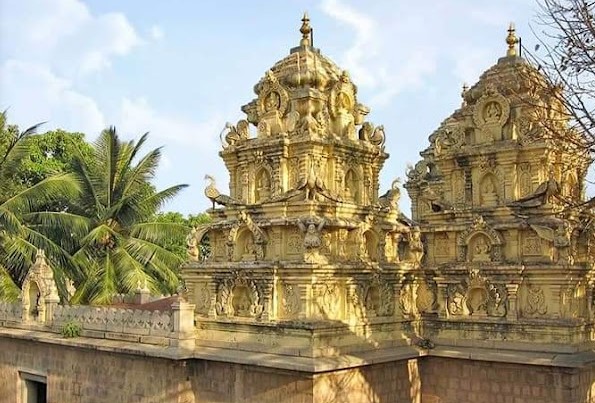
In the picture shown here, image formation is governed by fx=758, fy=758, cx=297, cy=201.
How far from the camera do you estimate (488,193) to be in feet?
52.3

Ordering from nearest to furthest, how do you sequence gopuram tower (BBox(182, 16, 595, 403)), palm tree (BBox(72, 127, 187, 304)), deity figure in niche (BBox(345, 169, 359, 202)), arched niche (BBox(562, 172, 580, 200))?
1. gopuram tower (BBox(182, 16, 595, 403))
2. arched niche (BBox(562, 172, 580, 200))
3. deity figure in niche (BBox(345, 169, 359, 202))
4. palm tree (BBox(72, 127, 187, 304))

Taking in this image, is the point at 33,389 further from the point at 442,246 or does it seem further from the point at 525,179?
the point at 525,179

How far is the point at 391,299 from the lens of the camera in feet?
52.1

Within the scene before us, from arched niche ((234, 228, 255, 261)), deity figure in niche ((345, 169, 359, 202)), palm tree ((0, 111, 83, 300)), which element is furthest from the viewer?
palm tree ((0, 111, 83, 300))

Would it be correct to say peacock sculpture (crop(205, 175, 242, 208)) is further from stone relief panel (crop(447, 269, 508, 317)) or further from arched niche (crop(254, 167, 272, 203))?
stone relief panel (crop(447, 269, 508, 317))

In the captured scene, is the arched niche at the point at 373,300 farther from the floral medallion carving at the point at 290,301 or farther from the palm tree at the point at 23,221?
the palm tree at the point at 23,221

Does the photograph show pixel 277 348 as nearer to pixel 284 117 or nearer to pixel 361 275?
pixel 361 275

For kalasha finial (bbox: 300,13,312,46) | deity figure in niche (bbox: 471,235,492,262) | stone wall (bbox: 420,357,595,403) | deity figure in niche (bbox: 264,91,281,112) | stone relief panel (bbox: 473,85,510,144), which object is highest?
kalasha finial (bbox: 300,13,312,46)

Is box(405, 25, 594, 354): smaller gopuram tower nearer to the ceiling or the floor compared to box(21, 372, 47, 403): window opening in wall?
nearer to the ceiling

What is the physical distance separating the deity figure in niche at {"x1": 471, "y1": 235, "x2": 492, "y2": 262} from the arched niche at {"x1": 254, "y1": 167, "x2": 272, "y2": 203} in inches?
173

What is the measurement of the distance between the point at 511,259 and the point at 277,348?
495 centimetres

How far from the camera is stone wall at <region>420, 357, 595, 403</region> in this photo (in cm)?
1381

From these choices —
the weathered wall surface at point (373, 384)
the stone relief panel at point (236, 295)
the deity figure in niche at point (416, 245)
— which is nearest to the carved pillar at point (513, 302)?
the deity figure in niche at point (416, 245)

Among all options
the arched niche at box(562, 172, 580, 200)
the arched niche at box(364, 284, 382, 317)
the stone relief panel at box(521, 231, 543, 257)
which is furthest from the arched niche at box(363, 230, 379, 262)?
the arched niche at box(562, 172, 580, 200)
